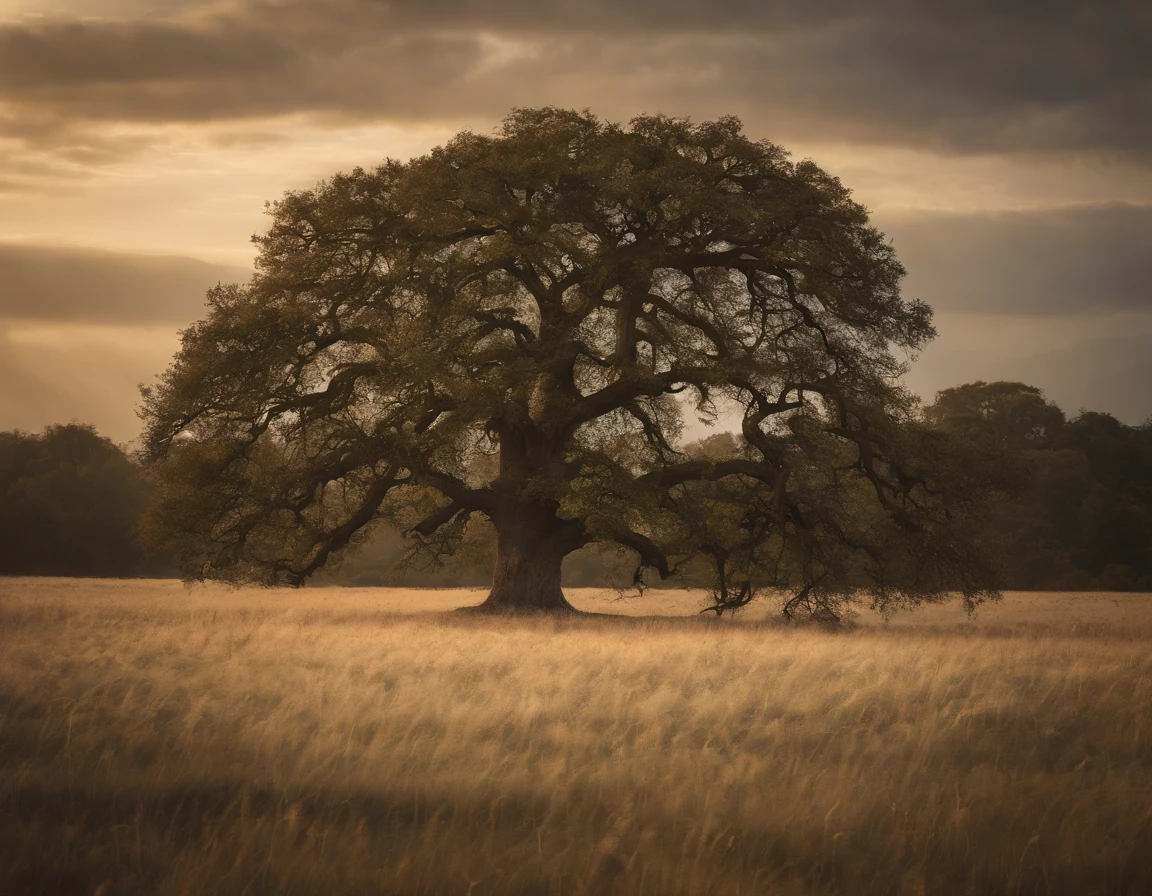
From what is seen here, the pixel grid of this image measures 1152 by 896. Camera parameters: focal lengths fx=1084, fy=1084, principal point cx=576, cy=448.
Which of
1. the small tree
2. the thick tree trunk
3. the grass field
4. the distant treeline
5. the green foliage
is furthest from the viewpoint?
the green foliage

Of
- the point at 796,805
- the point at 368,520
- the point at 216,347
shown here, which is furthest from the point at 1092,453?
the point at 796,805

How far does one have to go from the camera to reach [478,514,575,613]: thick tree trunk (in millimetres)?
27609

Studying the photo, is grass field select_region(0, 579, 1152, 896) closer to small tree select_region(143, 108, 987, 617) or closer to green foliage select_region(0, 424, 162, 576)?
small tree select_region(143, 108, 987, 617)

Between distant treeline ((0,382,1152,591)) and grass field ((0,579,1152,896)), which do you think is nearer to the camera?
grass field ((0,579,1152,896))

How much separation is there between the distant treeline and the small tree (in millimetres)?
29885

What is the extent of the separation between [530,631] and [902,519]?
9.71 metres

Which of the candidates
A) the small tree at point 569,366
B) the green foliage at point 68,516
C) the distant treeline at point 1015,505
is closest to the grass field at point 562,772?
the small tree at point 569,366

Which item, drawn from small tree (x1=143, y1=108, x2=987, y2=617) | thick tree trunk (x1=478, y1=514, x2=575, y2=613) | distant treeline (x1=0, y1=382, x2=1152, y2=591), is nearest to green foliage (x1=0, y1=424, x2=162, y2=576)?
distant treeline (x1=0, y1=382, x2=1152, y2=591)

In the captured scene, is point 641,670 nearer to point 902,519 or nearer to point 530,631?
point 530,631

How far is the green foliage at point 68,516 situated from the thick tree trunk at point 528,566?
37.9 metres

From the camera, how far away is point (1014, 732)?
35.3ft

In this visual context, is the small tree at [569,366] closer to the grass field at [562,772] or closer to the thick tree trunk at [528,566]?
the thick tree trunk at [528,566]

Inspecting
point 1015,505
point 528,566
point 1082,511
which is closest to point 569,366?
point 528,566

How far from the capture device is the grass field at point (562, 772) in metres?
6.37
